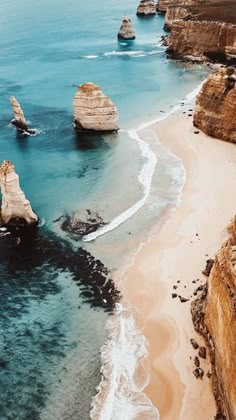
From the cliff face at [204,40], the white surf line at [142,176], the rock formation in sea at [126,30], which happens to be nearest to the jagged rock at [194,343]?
the white surf line at [142,176]

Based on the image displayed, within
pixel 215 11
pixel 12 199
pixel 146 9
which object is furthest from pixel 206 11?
pixel 12 199

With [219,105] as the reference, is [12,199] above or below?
below

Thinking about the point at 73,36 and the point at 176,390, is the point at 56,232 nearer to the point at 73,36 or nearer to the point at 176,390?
the point at 176,390

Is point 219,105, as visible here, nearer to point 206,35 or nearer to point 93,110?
point 93,110

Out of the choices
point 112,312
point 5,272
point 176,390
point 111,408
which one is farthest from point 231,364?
point 5,272

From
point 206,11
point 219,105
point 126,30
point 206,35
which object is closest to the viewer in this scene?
point 219,105

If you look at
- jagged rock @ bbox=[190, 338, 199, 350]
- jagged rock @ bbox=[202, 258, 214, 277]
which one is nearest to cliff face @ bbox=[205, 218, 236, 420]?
jagged rock @ bbox=[190, 338, 199, 350]

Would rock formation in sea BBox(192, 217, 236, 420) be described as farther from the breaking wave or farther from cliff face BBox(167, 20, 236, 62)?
cliff face BBox(167, 20, 236, 62)
